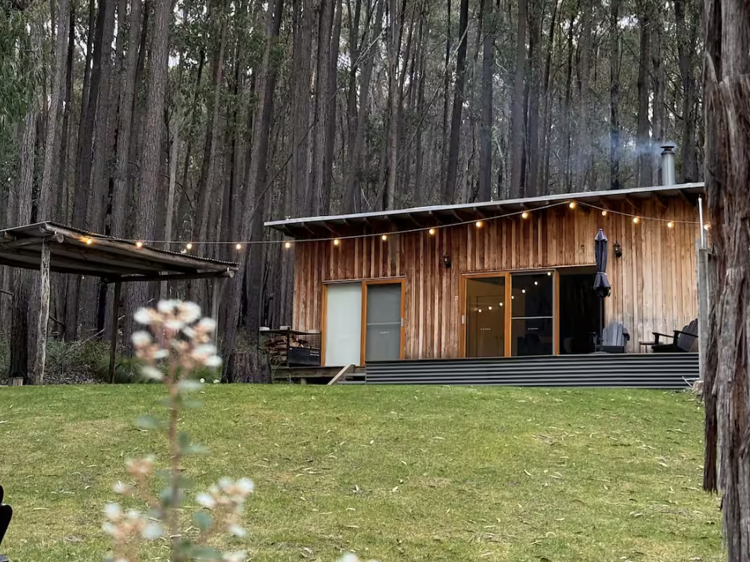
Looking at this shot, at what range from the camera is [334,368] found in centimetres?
1648

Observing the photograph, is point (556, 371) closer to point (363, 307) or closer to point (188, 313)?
point (363, 307)

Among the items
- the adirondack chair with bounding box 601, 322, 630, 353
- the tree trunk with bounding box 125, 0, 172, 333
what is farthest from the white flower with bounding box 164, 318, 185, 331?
the tree trunk with bounding box 125, 0, 172, 333

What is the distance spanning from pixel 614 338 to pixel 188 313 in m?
13.7

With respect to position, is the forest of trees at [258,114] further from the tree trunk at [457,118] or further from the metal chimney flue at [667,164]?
the metal chimney flue at [667,164]

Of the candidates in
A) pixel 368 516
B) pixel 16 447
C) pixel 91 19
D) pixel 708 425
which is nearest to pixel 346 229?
pixel 16 447

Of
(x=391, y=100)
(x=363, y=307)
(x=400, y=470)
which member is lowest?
(x=400, y=470)

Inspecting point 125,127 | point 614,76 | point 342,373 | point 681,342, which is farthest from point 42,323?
point 614,76

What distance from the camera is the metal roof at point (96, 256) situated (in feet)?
37.2

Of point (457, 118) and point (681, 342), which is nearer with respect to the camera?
point (681, 342)

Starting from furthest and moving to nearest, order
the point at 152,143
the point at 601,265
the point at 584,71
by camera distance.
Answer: the point at 584,71 < the point at 152,143 < the point at 601,265

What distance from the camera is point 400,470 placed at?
6980 millimetres

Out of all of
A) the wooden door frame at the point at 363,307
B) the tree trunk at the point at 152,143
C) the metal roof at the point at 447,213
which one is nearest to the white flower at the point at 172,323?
the metal roof at the point at 447,213

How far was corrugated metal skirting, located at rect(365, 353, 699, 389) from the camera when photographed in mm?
12867

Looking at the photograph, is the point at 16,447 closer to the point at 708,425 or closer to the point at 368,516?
the point at 368,516
